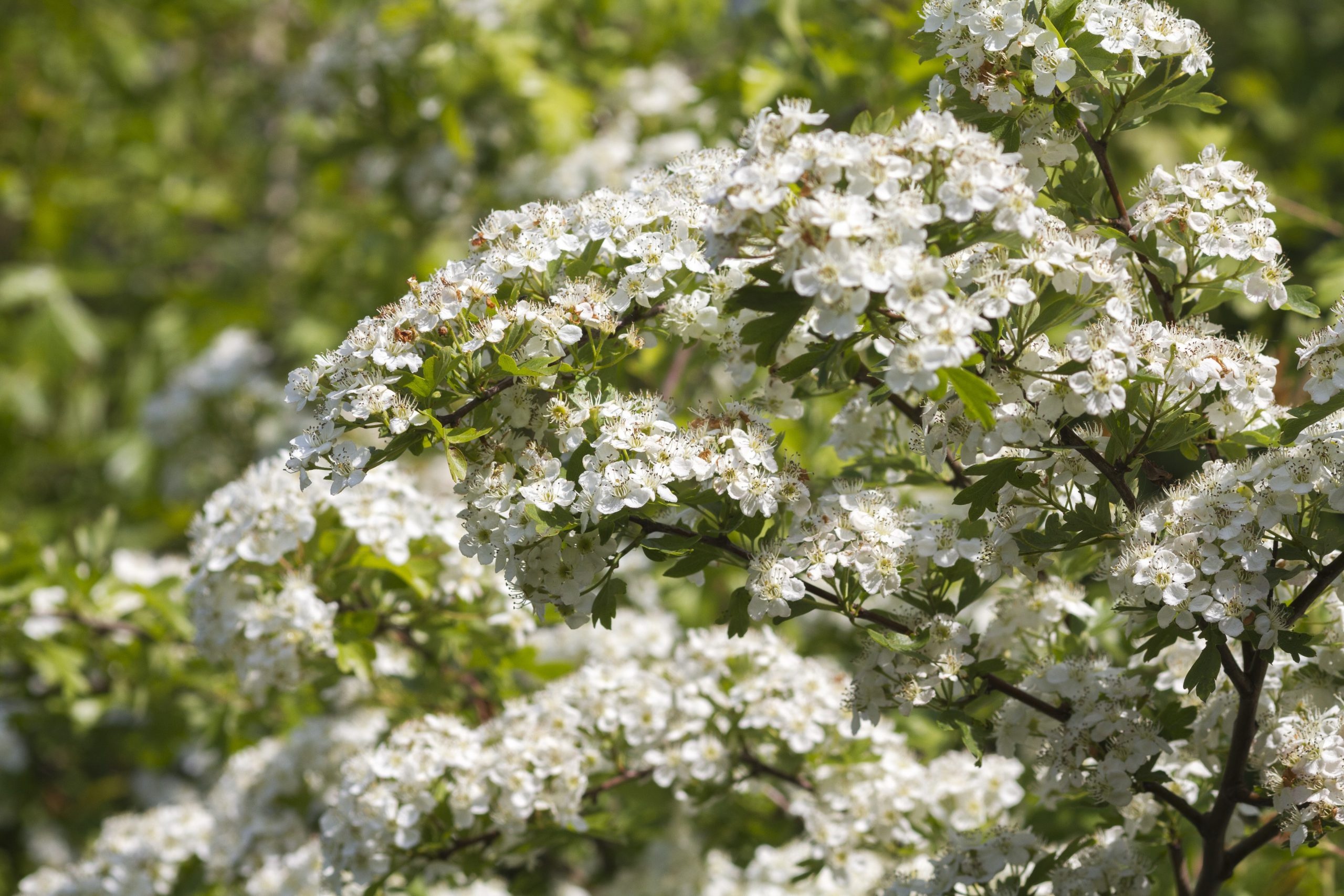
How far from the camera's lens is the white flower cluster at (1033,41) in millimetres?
1662

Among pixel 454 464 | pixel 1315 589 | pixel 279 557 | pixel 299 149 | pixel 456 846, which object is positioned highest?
pixel 299 149

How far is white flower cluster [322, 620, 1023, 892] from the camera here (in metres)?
2.34

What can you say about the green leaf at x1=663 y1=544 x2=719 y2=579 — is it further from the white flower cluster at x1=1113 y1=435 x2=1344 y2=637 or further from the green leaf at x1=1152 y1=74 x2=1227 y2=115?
the green leaf at x1=1152 y1=74 x2=1227 y2=115

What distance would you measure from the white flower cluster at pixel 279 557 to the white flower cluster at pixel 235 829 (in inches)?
19.4

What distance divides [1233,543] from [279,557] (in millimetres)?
1815

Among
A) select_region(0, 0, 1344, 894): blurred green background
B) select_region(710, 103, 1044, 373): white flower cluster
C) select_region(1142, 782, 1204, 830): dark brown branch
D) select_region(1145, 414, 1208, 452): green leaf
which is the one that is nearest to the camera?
select_region(710, 103, 1044, 373): white flower cluster

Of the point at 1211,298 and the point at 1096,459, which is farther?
the point at 1211,298

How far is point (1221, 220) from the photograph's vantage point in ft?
5.65

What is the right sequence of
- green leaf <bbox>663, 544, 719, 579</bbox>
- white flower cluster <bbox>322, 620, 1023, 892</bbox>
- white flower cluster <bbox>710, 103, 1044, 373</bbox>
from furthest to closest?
white flower cluster <bbox>322, 620, 1023, 892</bbox> → green leaf <bbox>663, 544, 719, 579</bbox> → white flower cluster <bbox>710, 103, 1044, 373</bbox>

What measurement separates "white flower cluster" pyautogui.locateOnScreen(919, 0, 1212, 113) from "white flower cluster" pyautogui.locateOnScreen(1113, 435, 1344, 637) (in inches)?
23.7

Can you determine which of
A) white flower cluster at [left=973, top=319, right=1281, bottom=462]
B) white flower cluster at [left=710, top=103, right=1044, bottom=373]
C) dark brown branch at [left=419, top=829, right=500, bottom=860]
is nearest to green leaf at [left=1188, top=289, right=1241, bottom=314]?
white flower cluster at [left=973, top=319, right=1281, bottom=462]

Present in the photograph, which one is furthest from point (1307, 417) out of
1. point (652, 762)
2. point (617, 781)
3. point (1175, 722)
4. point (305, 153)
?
point (305, 153)

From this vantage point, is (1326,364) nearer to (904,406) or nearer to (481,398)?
(904,406)

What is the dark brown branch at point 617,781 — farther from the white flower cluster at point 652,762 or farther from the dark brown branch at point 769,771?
the dark brown branch at point 769,771
